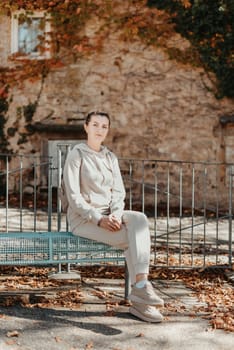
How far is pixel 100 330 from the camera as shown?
398 cm

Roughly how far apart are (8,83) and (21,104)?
62 cm

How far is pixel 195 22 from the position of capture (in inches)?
479

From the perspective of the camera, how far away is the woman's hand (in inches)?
169

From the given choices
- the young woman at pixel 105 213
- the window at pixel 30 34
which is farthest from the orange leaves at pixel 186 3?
the young woman at pixel 105 213

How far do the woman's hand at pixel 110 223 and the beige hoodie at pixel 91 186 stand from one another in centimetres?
5

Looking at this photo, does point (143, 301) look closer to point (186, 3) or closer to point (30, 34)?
point (186, 3)

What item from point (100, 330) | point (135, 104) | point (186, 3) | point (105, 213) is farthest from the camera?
point (135, 104)

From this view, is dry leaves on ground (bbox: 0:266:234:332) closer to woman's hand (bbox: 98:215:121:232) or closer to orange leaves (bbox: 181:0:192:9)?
woman's hand (bbox: 98:215:121:232)

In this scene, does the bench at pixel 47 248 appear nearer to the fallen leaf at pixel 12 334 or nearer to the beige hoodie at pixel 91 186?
the beige hoodie at pixel 91 186

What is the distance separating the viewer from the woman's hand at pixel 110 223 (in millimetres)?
4297

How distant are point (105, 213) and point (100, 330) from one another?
3.44ft

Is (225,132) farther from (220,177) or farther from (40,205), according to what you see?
(40,205)

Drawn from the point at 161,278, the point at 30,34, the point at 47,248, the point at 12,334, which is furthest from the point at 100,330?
the point at 30,34

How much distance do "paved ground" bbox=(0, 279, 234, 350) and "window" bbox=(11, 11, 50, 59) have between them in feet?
30.6
